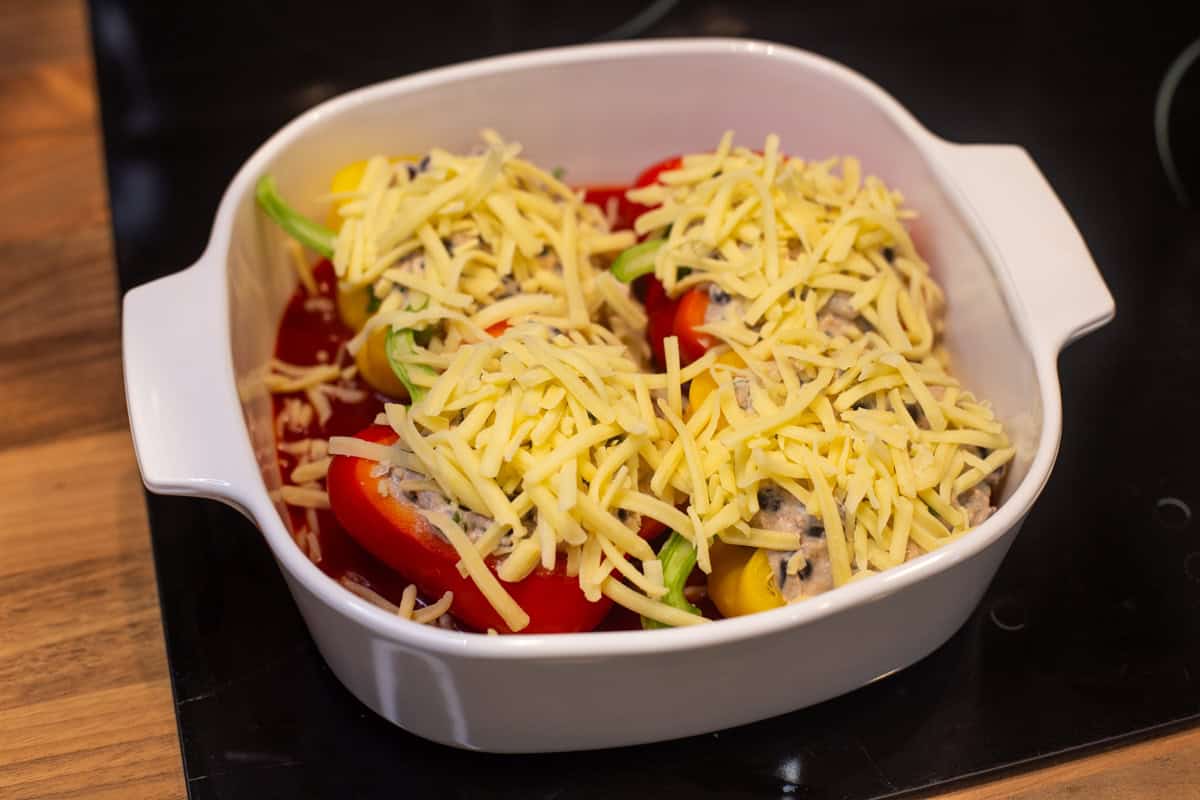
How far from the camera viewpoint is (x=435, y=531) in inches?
35.2

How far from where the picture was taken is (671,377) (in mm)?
943

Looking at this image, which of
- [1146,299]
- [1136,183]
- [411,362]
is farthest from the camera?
[1136,183]

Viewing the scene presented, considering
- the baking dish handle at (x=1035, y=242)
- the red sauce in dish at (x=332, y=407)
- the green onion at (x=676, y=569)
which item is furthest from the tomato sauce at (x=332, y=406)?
the baking dish handle at (x=1035, y=242)

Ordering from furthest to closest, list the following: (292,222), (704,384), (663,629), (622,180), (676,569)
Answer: (622,180) < (292,222) < (704,384) < (676,569) < (663,629)

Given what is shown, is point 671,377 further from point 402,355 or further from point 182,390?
point 182,390

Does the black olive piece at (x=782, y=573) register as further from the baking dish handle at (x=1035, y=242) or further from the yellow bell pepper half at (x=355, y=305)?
the yellow bell pepper half at (x=355, y=305)

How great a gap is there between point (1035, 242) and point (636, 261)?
343 mm

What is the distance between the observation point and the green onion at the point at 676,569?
86cm

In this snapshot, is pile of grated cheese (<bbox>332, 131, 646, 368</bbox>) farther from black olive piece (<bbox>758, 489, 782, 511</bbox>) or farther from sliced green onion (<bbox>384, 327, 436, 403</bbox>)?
black olive piece (<bbox>758, 489, 782, 511</bbox>)

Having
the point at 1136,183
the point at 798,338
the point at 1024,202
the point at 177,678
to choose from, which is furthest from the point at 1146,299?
the point at 177,678

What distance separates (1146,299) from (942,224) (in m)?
0.33

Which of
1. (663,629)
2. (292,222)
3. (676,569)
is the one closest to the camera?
(663,629)

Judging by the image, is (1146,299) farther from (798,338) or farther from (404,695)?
(404,695)

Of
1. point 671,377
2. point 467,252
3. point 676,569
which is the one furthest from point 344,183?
point 676,569
